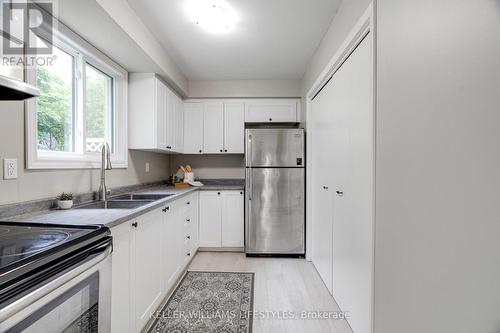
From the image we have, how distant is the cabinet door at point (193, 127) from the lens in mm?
3686

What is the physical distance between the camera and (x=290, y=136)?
3.15 metres

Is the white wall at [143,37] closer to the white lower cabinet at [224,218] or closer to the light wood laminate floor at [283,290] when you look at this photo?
the white lower cabinet at [224,218]

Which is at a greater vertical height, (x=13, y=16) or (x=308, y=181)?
(x=13, y=16)

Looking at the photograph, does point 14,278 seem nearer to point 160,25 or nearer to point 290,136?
point 160,25

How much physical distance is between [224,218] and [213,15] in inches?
94.9

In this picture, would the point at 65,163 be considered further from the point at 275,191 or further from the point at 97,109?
the point at 275,191

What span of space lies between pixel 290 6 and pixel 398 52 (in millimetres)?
1206

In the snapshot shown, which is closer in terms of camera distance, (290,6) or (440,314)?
(440,314)

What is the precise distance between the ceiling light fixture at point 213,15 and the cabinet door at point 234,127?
4.77 ft

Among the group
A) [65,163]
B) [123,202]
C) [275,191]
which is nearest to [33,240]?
[65,163]

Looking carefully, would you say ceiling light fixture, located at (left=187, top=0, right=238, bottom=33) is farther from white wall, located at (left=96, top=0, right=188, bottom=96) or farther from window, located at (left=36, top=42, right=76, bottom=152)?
window, located at (left=36, top=42, right=76, bottom=152)

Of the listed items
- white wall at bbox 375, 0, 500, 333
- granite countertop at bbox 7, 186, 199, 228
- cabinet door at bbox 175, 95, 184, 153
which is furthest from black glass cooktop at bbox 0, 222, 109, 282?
cabinet door at bbox 175, 95, 184, 153

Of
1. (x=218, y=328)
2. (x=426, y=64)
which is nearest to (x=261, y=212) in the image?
(x=218, y=328)

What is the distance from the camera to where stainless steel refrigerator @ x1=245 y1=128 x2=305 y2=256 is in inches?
123
